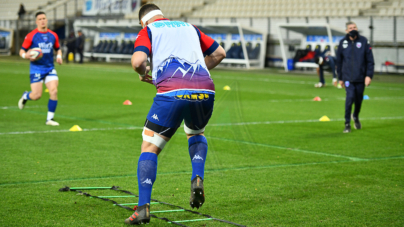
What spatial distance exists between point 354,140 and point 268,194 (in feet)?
13.3

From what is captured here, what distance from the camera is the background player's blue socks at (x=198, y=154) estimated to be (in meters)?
4.37

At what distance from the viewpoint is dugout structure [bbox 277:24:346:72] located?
2741 cm

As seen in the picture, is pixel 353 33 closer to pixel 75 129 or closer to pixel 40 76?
pixel 75 129

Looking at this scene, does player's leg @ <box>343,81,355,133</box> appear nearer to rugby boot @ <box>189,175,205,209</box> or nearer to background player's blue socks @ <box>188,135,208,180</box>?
background player's blue socks @ <box>188,135,208,180</box>

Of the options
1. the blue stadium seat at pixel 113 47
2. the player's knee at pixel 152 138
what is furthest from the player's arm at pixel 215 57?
the blue stadium seat at pixel 113 47

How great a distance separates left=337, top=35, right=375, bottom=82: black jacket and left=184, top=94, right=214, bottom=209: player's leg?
20.1ft

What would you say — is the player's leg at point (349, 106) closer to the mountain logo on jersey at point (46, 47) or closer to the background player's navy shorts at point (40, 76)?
the background player's navy shorts at point (40, 76)

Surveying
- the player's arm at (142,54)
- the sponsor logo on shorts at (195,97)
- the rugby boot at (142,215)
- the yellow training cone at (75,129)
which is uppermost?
the player's arm at (142,54)

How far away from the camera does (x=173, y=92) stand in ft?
13.6

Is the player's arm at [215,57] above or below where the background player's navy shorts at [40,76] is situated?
above

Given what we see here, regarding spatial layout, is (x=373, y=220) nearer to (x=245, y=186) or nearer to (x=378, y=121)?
(x=245, y=186)

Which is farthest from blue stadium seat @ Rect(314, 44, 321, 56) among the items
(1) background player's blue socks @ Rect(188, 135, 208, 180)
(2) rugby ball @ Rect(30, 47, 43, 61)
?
(1) background player's blue socks @ Rect(188, 135, 208, 180)

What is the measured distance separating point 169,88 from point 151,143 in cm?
48

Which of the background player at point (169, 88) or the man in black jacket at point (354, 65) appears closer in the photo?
the background player at point (169, 88)
